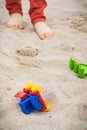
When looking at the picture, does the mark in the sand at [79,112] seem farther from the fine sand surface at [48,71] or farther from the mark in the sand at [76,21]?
the mark in the sand at [76,21]

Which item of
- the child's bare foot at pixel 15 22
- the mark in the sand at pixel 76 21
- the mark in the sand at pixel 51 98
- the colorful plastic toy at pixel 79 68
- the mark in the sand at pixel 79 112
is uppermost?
the child's bare foot at pixel 15 22

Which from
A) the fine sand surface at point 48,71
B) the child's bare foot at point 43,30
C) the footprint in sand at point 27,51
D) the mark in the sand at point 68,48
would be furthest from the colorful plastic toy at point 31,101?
the child's bare foot at point 43,30

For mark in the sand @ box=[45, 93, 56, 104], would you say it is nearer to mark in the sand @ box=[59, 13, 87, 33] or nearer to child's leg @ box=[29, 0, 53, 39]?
child's leg @ box=[29, 0, 53, 39]

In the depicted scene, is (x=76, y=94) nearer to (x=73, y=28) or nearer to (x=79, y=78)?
(x=79, y=78)

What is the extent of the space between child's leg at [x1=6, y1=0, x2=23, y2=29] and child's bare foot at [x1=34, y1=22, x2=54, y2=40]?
0.15m

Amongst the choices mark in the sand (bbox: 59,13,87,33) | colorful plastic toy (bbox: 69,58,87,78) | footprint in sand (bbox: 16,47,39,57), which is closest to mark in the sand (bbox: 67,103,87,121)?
colorful plastic toy (bbox: 69,58,87,78)

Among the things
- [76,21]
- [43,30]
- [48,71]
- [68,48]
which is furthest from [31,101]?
[76,21]

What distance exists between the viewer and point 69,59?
6.06 feet

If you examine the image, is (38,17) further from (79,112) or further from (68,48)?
(79,112)

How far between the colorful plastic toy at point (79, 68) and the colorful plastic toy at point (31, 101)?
1.20ft

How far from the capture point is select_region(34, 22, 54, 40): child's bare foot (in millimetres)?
2150

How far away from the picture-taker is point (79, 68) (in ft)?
5.38

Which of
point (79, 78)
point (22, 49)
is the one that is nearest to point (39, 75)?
point (79, 78)

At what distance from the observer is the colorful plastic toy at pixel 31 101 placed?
1.30 meters
